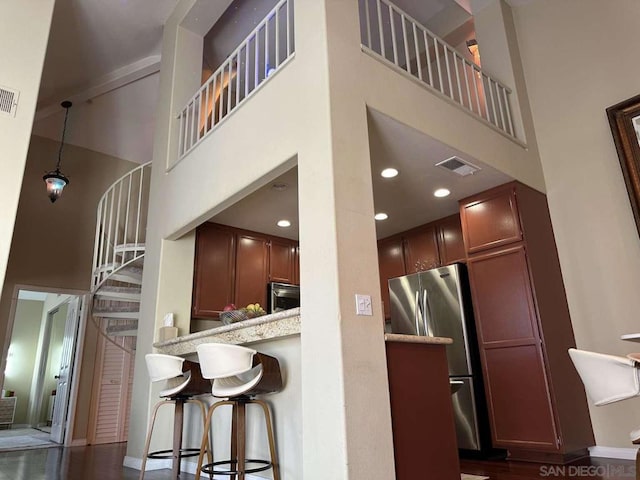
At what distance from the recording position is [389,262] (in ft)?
18.5

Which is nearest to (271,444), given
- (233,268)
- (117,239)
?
(233,268)

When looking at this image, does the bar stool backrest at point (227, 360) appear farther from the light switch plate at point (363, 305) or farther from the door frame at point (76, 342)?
the door frame at point (76, 342)

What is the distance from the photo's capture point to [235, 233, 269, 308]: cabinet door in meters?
5.07

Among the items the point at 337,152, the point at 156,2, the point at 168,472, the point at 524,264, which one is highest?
the point at 156,2

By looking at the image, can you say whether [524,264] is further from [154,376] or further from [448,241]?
[154,376]

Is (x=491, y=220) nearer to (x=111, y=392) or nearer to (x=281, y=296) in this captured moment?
(x=281, y=296)

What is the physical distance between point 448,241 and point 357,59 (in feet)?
8.56

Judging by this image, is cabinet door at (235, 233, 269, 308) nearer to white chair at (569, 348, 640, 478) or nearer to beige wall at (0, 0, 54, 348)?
beige wall at (0, 0, 54, 348)

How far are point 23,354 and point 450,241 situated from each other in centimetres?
1083

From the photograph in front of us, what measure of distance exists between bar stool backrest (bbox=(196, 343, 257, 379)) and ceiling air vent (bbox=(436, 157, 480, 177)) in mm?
2290

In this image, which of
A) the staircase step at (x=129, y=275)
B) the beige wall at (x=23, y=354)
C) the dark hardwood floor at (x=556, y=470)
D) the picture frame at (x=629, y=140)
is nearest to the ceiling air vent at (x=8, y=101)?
the staircase step at (x=129, y=275)

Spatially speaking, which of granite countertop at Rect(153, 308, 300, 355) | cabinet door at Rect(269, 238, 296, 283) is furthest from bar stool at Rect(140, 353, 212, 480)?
cabinet door at Rect(269, 238, 296, 283)

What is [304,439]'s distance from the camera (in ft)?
8.02

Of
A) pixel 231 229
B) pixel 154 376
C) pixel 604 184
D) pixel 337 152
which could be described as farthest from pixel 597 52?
pixel 154 376
